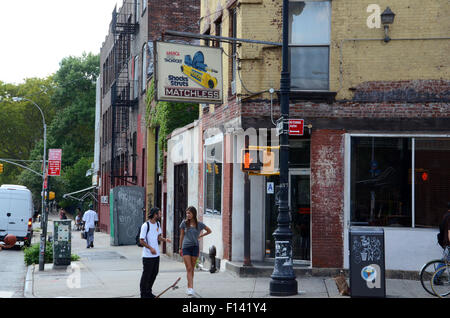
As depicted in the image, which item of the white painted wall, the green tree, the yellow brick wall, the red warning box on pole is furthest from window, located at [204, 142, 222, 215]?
the green tree

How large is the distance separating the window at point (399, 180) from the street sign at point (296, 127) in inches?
61.9

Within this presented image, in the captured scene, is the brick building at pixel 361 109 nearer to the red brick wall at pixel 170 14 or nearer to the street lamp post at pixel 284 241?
the street lamp post at pixel 284 241

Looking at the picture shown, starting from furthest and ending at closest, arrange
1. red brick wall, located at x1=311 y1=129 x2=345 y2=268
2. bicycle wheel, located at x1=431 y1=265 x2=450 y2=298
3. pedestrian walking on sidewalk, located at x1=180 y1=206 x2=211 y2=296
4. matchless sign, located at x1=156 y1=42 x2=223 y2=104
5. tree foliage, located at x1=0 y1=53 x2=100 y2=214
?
tree foliage, located at x1=0 y1=53 x2=100 y2=214 → matchless sign, located at x1=156 y1=42 x2=223 y2=104 → red brick wall, located at x1=311 y1=129 x2=345 y2=268 → pedestrian walking on sidewalk, located at x1=180 y1=206 x2=211 y2=296 → bicycle wheel, located at x1=431 y1=265 x2=450 y2=298

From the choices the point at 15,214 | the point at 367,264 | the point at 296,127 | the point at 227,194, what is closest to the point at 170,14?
the point at 15,214

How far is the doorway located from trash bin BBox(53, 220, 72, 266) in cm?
479

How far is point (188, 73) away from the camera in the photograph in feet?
53.5

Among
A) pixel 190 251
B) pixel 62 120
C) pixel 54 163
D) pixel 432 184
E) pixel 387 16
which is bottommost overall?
pixel 190 251

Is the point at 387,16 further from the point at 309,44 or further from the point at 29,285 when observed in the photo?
the point at 29,285

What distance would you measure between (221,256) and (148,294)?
537cm

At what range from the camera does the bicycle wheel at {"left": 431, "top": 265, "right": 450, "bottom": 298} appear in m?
12.8

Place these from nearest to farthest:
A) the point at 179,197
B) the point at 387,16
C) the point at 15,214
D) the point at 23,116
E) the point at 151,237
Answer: the point at 151,237 < the point at 387,16 < the point at 179,197 < the point at 15,214 < the point at 23,116

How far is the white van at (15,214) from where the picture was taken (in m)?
29.7

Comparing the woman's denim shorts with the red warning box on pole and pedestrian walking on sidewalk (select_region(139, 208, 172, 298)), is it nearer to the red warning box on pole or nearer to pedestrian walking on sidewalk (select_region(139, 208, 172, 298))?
pedestrian walking on sidewalk (select_region(139, 208, 172, 298))

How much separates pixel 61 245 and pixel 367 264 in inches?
420
